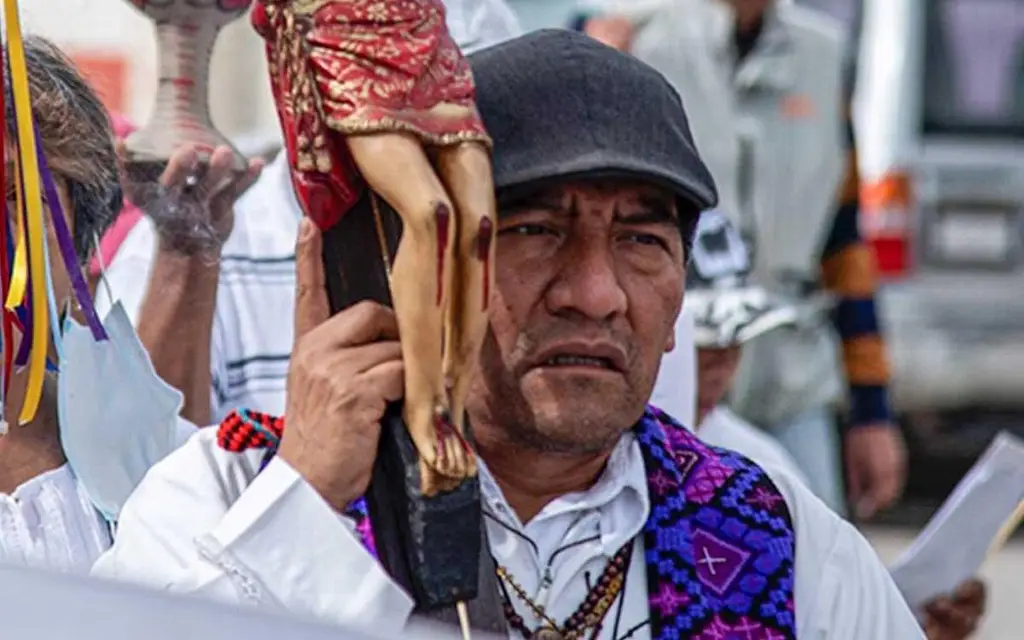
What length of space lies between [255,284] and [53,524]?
1147mm

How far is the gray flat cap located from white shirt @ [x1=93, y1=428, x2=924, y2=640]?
1.16ft

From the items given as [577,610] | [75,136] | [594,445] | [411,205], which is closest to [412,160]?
[411,205]

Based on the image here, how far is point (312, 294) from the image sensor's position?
2887 mm

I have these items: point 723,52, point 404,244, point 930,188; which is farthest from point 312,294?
point 930,188

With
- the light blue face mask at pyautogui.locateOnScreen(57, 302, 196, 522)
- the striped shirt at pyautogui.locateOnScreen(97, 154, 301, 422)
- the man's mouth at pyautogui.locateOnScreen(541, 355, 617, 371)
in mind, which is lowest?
the striped shirt at pyautogui.locateOnScreen(97, 154, 301, 422)

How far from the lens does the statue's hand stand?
3.75 m

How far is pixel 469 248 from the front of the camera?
2.73 m

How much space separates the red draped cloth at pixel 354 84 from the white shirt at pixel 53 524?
2.02ft

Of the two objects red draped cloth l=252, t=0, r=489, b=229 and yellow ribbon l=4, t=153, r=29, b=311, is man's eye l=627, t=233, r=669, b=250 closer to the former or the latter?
red draped cloth l=252, t=0, r=489, b=229

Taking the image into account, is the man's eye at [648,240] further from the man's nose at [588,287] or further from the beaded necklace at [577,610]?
the beaded necklace at [577,610]

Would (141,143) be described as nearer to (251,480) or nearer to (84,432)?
(84,432)

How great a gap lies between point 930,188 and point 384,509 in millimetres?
8342

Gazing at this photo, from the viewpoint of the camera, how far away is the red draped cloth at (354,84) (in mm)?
2723

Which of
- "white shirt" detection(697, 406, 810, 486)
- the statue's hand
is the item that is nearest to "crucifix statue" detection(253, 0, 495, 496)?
the statue's hand
